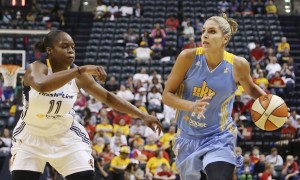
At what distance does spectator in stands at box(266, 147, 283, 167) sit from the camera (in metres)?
14.0

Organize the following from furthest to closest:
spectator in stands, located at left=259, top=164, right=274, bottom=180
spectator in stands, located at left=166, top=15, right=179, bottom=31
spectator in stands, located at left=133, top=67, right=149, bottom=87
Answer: spectator in stands, located at left=166, top=15, right=179, bottom=31, spectator in stands, located at left=133, top=67, right=149, bottom=87, spectator in stands, located at left=259, top=164, right=274, bottom=180

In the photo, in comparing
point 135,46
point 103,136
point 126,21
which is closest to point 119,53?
point 135,46

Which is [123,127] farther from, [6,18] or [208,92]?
[208,92]

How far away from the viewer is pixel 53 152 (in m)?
5.30

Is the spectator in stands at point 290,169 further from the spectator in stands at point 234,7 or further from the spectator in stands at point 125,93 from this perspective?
the spectator in stands at point 234,7

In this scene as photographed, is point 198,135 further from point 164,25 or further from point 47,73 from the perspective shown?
point 164,25

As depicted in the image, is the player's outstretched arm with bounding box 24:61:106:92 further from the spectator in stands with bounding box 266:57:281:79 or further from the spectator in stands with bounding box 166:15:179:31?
the spectator in stands with bounding box 166:15:179:31

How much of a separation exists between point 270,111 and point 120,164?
24.7 ft

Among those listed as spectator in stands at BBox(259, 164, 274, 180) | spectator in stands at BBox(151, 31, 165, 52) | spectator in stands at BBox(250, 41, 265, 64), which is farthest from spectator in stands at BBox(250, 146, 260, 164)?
spectator in stands at BBox(151, 31, 165, 52)

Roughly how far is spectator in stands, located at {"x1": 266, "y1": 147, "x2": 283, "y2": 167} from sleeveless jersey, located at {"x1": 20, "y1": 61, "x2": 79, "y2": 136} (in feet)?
30.6

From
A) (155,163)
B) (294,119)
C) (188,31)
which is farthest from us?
(188,31)

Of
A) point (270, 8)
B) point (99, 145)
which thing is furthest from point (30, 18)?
point (99, 145)

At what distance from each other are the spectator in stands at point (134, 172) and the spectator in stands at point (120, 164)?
0.34ft

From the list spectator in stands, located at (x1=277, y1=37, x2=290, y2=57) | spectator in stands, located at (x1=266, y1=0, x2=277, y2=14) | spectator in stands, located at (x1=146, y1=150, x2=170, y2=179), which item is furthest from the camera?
spectator in stands, located at (x1=266, y1=0, x2=277, y2=14)
